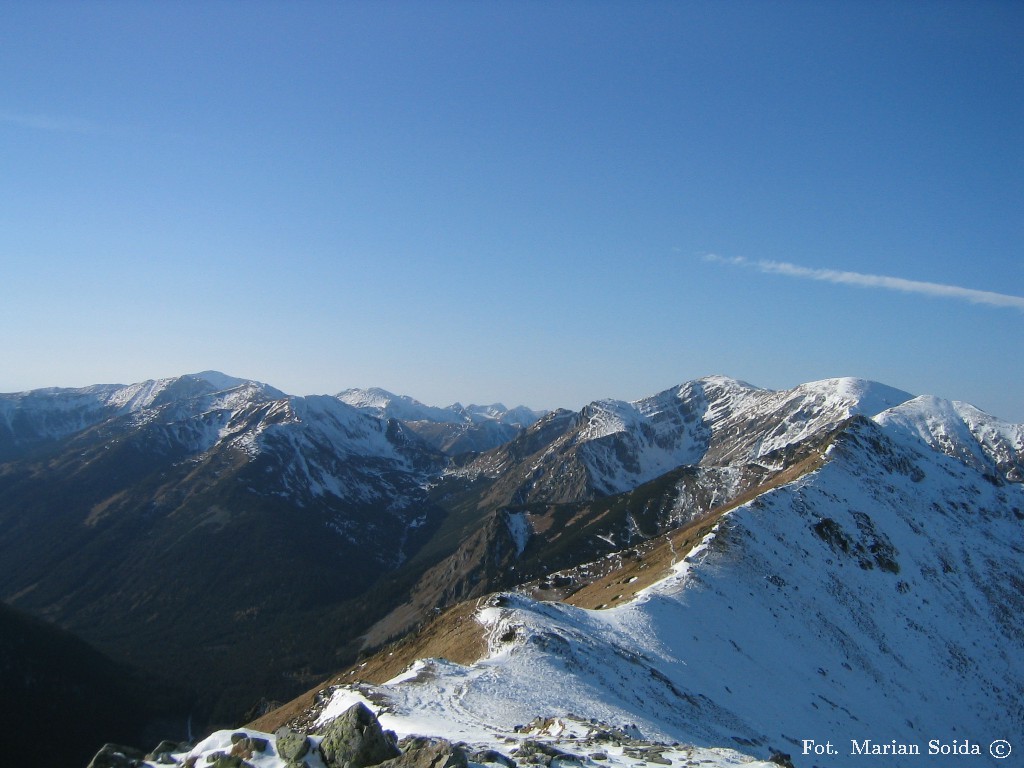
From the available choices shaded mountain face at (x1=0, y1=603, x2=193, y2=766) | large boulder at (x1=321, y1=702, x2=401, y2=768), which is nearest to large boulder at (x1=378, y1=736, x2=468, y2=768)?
large boulder at (x1=321, y1=702, x2=401, y2=768)

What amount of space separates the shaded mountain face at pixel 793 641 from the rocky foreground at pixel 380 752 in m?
3.65

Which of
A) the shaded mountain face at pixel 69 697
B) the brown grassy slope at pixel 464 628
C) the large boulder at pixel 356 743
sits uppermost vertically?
the large boulder at pixel 356 743

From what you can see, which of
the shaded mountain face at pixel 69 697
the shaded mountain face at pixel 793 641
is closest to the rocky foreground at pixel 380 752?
the shaded mountain face at pixel 793 641

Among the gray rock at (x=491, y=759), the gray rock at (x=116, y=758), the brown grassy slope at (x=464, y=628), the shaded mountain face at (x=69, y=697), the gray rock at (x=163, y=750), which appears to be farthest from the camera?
the shaded mountain face at (x=69, y=697)

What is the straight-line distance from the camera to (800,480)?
12038 cm

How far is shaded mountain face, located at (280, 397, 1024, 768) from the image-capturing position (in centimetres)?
4922

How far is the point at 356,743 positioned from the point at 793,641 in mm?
71726

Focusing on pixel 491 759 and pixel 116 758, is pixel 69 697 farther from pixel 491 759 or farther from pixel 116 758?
pixel 491 759

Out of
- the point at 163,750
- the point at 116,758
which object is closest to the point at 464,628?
the point at 163,750

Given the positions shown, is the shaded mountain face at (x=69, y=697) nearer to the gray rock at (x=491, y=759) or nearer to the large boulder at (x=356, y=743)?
the large boulder at (x=356, y=743)

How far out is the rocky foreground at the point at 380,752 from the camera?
998 inches

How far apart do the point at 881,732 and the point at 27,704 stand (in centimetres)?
16514

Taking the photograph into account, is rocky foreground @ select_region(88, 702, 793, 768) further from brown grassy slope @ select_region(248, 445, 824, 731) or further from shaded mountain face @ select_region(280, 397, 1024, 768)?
brown grassy slope @ select_region(248, 445, 824, 731)

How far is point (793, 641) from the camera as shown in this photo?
265 feet
